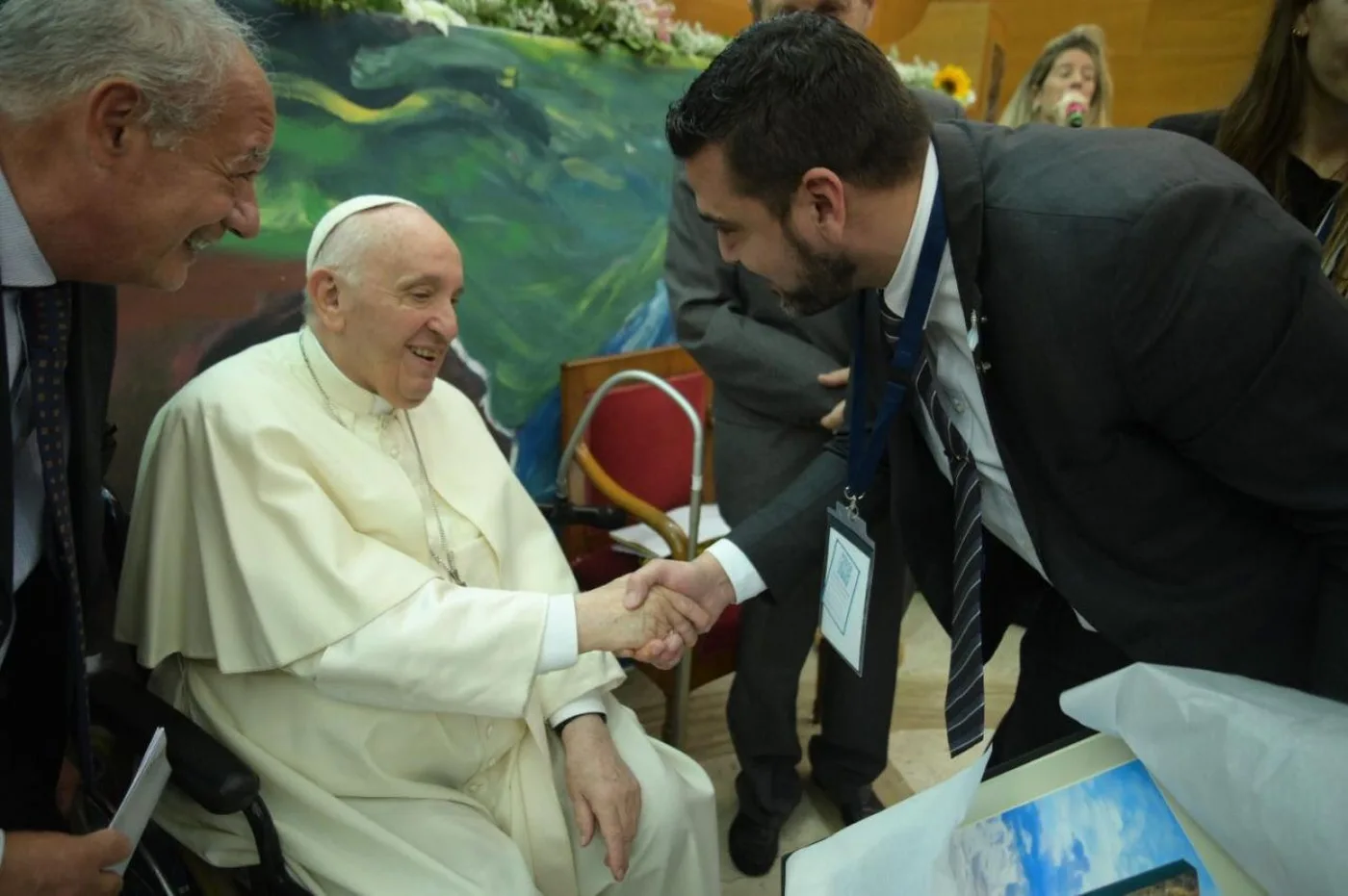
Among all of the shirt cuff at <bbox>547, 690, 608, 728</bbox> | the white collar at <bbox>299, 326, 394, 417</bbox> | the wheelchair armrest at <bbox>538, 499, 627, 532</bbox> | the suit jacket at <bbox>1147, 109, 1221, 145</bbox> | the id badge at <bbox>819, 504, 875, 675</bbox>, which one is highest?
the suit jacket at <bbox>1147, 109, 1221, 145</bbox>

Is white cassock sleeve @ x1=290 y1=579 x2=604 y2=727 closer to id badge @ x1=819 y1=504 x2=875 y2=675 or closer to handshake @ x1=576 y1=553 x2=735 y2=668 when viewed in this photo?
handshake @ x1=576 y1=553 x2=735 y2=668

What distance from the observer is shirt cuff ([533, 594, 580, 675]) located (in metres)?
1.60

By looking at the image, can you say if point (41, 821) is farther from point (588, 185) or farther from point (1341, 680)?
point (588, 185)

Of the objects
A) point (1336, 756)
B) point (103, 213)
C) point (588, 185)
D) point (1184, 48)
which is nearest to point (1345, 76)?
point (1336, 756)

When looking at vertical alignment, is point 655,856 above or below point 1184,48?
below

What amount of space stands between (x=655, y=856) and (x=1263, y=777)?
122 centimetres

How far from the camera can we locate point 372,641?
153 centimetres

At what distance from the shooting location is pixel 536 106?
2836 millimetres

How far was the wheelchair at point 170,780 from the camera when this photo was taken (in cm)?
134

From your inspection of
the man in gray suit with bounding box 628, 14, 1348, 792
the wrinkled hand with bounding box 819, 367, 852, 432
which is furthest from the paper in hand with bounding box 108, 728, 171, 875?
the wrinkled hand with bounding box 819, 367, 852, 432

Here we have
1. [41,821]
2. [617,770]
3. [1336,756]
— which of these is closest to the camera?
[1336,756]

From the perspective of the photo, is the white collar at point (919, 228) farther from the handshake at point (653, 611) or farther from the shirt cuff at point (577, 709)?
the shirt cuff at point (577, 709)

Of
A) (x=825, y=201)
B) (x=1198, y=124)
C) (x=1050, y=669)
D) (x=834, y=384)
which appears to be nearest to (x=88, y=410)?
(x=825, y=201)

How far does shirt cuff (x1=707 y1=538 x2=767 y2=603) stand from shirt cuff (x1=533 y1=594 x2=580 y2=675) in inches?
13.6
